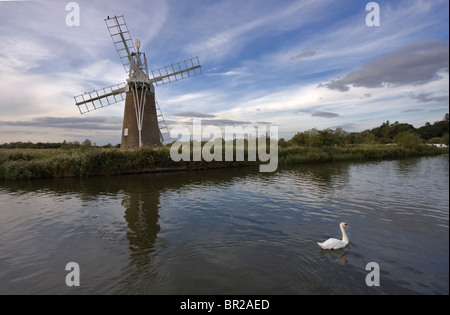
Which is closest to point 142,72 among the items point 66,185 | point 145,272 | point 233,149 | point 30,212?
point 233,149

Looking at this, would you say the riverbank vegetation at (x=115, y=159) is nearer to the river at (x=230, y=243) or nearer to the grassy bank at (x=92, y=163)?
the grassy bank at (x=92, y=163)

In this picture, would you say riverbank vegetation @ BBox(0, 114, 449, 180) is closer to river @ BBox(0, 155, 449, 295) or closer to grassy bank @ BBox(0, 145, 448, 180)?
grassy bank @ BBox(0, 145, 448, 180)

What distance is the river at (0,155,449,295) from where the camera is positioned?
4.65 m

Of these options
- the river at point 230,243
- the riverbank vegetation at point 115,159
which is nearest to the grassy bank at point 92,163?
the riverbank vegetation at point 115,159

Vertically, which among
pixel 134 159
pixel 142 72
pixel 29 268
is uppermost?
pixel 142 72

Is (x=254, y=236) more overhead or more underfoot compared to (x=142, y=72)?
more underfoot

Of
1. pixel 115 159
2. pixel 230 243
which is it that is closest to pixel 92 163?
pixel 115 159

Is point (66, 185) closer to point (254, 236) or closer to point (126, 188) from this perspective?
point (126, 188)

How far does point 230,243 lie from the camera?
21.4ft

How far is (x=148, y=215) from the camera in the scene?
9.30 m

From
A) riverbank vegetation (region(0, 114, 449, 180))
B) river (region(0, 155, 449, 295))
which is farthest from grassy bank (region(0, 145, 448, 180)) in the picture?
river (region(0, 155, 449, 295))

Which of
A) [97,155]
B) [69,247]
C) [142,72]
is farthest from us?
[142,72]

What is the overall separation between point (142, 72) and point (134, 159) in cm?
1042

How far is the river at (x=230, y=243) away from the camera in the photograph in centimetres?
465
